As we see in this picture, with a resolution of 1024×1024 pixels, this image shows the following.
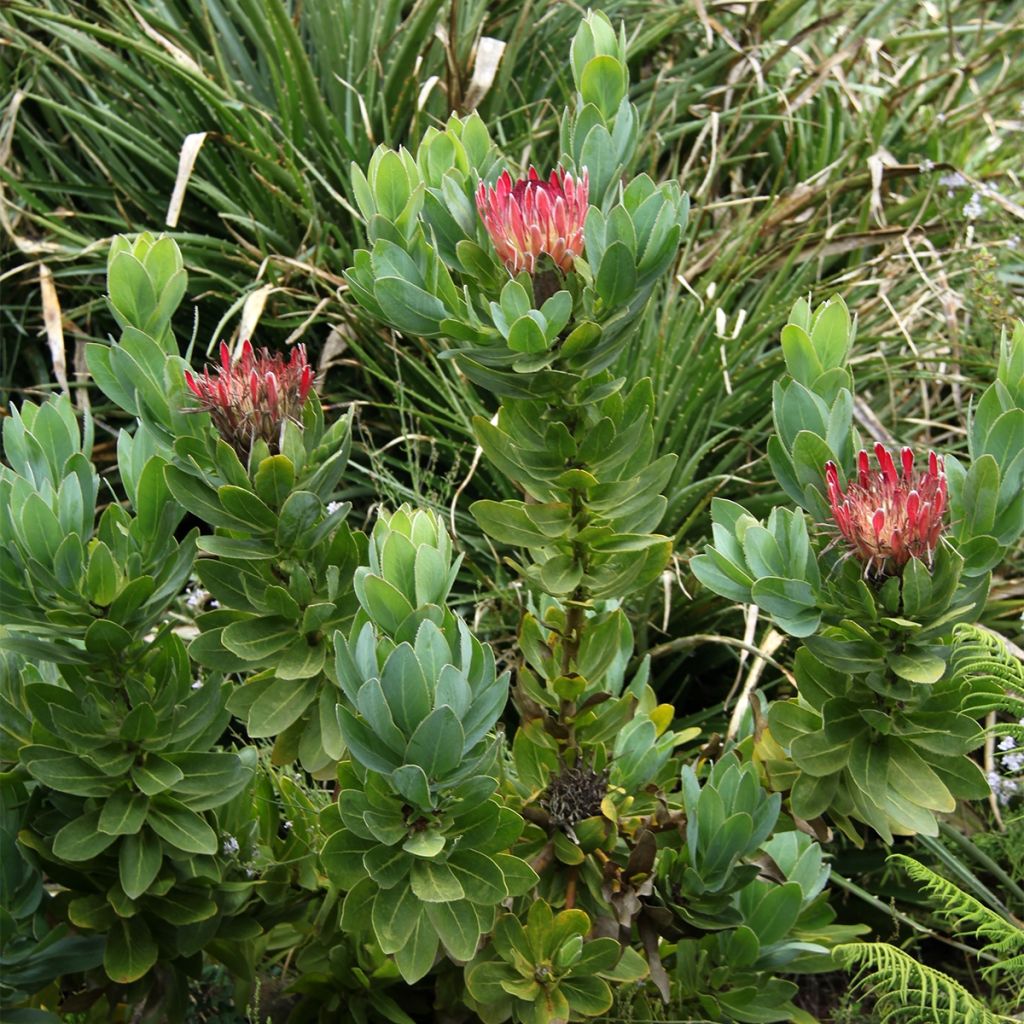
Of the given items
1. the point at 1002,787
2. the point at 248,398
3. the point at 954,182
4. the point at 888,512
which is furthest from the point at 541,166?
the point at 888,512

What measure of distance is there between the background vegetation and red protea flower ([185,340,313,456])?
2.93ft

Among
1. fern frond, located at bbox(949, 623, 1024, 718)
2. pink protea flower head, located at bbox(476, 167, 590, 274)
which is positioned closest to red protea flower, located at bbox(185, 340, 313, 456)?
pink protea flower head, located at bbox(476, 167, 590, 274)

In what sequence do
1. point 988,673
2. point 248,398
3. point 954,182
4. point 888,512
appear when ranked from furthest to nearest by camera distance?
point 954,182 < point 988,673 < point 248,398 < point 888,512

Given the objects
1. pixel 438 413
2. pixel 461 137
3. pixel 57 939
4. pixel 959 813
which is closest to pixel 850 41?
pixel 438 413

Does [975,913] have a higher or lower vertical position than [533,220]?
lower

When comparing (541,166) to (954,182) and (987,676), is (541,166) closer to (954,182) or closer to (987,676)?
(954,182)

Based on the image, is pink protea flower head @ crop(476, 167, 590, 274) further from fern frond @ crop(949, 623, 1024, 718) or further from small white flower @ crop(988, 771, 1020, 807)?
small white flower @ crop(988, 771, 1020, 807)

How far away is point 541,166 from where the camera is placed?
116 inches

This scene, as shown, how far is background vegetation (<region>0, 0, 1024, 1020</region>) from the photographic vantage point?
2.44 meters

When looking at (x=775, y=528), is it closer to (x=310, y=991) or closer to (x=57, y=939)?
(x=310, y=991)

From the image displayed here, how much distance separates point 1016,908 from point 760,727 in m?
0.83

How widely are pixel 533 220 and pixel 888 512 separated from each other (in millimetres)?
418

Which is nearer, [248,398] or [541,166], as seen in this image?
[248,398]

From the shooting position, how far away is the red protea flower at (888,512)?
1.14m
